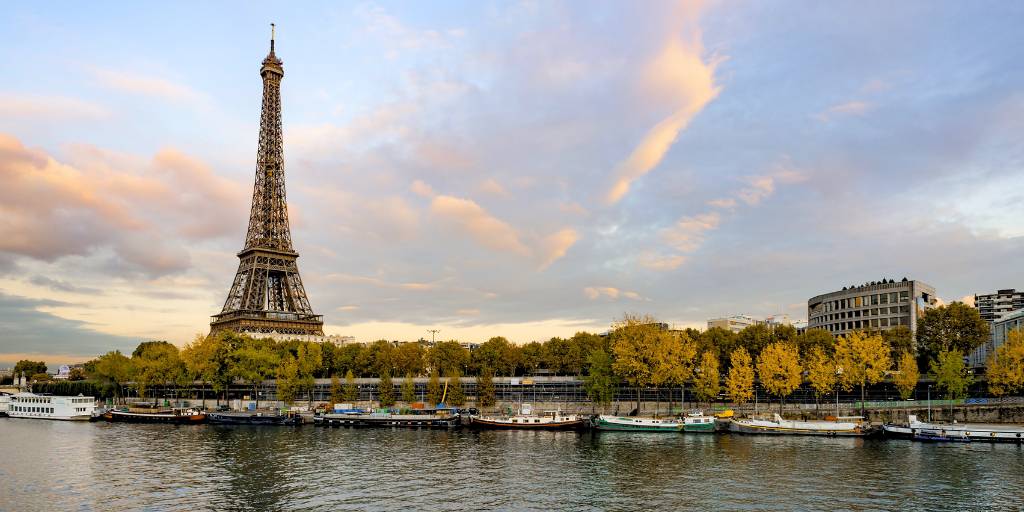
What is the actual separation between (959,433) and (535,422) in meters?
59.3

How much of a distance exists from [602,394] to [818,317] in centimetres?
9812

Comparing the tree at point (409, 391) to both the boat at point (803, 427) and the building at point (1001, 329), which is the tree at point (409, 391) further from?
the building at point (1001, 329)

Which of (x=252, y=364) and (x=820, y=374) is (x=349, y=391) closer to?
(x=252, y=364)

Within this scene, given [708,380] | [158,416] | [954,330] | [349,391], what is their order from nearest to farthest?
[708,380] < [954,330] < [158,416] < [349,391]

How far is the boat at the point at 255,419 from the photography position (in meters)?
129

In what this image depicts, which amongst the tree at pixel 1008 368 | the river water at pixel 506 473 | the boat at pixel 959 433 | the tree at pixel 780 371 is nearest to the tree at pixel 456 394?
the river water at pixel 506 473

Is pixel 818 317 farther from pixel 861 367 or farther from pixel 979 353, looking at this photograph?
pixel 861 367

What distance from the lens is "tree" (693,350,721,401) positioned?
122m

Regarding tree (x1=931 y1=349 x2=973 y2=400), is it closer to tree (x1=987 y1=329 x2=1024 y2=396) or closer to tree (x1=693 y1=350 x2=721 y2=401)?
tree (x1=987 y1=329 x2=1024 y2=396)

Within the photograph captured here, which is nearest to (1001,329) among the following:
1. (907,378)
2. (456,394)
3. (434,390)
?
(907,378)

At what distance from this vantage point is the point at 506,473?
6956 centimetres

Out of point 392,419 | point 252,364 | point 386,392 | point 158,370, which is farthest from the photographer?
point 158,370

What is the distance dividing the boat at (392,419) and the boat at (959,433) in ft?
223

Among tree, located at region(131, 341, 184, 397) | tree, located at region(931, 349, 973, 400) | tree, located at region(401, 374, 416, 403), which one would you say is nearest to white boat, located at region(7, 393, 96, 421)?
tree, located at region(131, 341, 184, 397)
